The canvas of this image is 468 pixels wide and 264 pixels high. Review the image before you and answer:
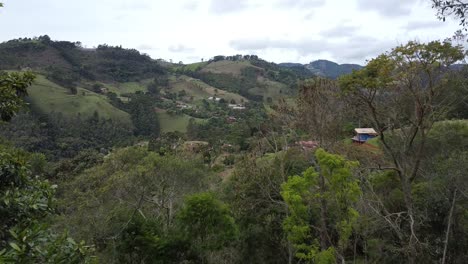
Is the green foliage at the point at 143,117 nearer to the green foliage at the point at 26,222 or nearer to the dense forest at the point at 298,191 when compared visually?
the dense forest at the point at 298,191

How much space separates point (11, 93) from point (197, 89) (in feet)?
351

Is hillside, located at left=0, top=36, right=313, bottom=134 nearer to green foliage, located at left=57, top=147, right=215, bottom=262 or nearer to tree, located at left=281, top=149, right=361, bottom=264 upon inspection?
green foliage, located at left=57, top=147, right=215, bottom=262

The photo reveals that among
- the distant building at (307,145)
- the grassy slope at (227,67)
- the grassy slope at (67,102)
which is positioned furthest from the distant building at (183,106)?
the distant building at (307,145)

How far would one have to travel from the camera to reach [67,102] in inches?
2751

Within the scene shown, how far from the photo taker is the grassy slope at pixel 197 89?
104438 millimetres

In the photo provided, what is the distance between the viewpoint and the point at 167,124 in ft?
254

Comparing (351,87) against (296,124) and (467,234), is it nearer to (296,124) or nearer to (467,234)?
(296,124)

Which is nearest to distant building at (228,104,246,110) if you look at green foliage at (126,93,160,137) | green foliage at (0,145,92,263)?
green foliage at (126,93,160,137)

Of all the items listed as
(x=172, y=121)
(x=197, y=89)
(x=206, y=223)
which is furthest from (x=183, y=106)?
(x=206, y=223)

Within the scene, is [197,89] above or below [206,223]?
above

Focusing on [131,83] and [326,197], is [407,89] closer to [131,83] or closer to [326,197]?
[326,197]

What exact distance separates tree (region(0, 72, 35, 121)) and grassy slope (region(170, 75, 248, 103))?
9812 centimetres

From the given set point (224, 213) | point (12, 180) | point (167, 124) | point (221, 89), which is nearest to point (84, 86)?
point (167, 124)

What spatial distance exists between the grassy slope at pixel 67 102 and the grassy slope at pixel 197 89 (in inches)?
1266
